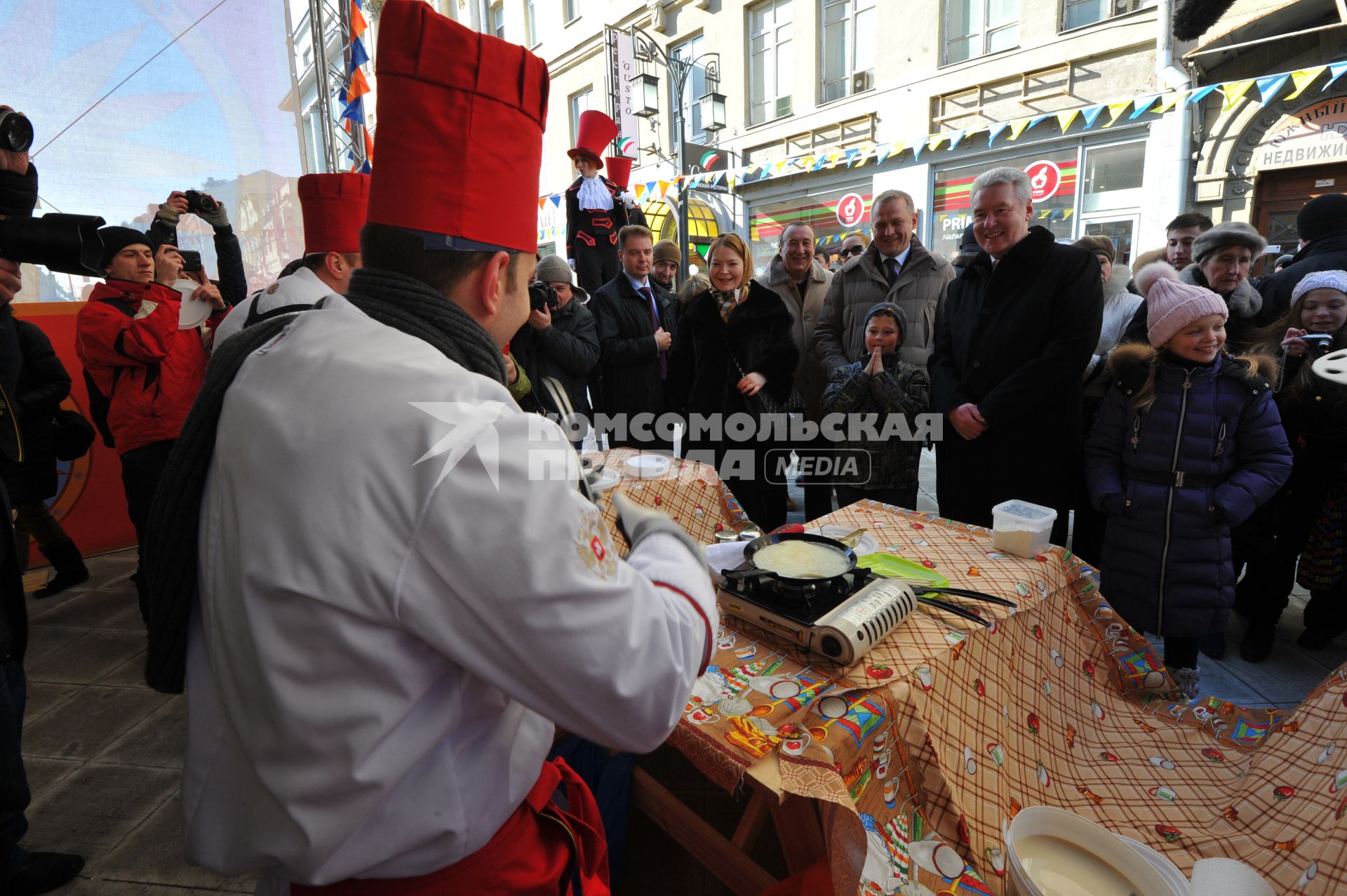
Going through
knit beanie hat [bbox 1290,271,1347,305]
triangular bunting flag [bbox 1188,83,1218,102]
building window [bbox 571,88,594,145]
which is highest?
building window [bbox 571,88,594,145]

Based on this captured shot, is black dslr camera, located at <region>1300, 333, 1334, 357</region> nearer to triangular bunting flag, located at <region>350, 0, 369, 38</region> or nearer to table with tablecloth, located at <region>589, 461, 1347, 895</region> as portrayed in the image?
table with tablecloth, located at <region>589, 461, 1347, 895</region>

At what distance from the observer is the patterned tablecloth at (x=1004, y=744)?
103 cm

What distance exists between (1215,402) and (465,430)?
2.63 metres

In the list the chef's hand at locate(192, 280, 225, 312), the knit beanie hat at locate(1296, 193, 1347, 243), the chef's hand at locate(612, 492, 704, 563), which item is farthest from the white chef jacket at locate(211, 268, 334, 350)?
the knit beanie hat at locate(1296, 193, 1347, 243)

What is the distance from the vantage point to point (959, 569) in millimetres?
1636

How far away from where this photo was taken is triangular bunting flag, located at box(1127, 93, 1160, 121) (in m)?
7.20

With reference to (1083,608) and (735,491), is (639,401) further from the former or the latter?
(1083,608)

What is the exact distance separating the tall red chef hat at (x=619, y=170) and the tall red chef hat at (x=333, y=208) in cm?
549

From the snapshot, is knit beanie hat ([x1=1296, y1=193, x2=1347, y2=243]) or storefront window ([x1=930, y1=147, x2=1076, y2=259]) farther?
storefront window ([x1=930, y1=147, x2=1076, y2=259])

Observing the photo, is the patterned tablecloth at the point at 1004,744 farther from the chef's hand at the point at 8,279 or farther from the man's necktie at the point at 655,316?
the man's necktie at the point at 655,316

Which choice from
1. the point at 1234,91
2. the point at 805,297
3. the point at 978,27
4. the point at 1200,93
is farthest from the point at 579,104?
the point at 805,297

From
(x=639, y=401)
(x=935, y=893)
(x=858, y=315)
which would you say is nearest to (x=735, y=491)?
(x=639, y=401)

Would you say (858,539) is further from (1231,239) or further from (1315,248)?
(1315,248)

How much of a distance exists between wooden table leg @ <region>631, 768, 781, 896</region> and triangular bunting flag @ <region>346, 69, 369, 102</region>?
5.94m
